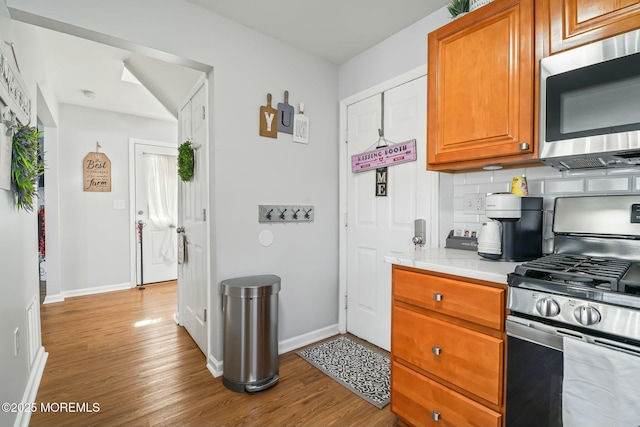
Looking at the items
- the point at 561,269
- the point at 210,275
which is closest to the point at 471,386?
the point at 561,269

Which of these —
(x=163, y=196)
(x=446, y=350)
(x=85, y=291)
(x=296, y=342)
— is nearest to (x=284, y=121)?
(x=296, y=342)

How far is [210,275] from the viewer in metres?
2.23

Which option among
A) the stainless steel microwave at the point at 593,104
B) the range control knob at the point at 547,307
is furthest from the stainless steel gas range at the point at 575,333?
the stainless steel microwave at the point at 593,104

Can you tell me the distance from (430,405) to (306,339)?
1363 mm

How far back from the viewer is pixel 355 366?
87.4 inches

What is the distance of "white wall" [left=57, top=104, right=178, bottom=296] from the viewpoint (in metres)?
4.03

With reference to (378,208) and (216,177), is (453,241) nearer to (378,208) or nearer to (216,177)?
(378,208)

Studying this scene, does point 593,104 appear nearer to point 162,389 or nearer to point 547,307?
point 547,307

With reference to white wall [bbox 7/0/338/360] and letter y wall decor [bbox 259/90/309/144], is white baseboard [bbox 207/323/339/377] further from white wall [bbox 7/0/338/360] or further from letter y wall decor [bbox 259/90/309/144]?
letter y wall decor [bbox 259/90/309/144]

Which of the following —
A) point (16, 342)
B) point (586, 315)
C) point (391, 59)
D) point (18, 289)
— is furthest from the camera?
point (391, 59)

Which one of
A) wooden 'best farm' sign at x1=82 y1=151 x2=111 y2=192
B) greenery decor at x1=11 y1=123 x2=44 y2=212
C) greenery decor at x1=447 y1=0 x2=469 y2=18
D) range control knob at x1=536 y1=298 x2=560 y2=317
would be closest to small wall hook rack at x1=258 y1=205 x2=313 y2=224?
greenery decor at x1=11 y1=123 x2=44 y2=212

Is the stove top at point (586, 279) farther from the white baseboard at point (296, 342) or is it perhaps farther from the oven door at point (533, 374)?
the white baseboard at point (296, 342)

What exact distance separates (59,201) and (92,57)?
2.09 meters

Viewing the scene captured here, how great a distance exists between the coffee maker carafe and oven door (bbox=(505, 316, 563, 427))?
45 cm
